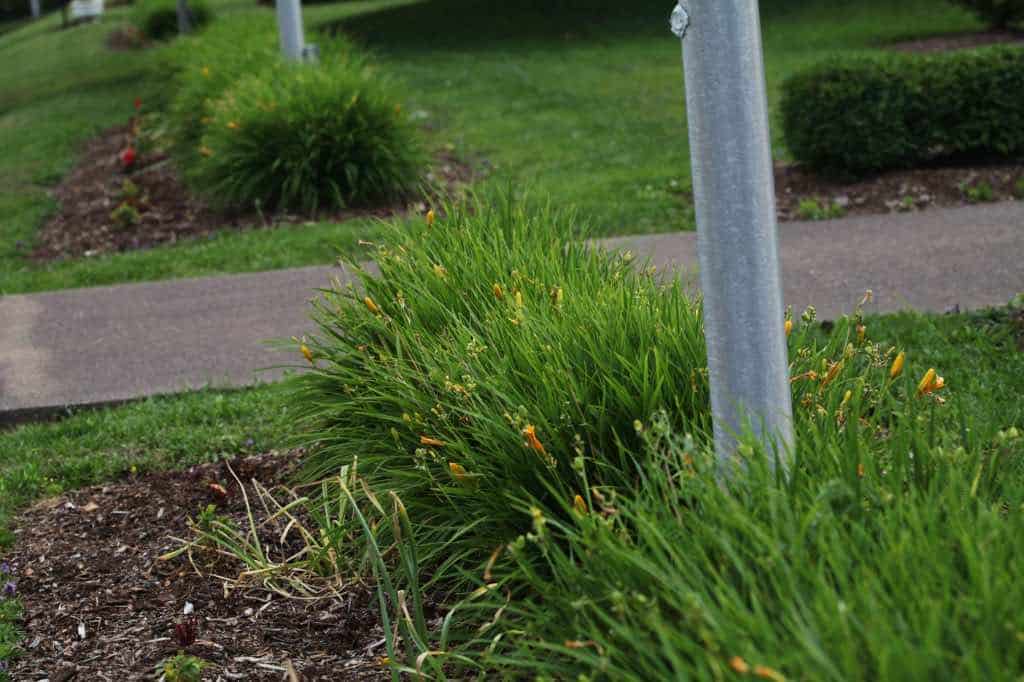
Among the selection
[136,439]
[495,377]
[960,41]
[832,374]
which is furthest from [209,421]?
[960,41]

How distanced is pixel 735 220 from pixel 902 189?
5.90 metres

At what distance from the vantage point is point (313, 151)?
928 cm

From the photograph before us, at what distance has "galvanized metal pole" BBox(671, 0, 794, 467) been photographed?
276cm

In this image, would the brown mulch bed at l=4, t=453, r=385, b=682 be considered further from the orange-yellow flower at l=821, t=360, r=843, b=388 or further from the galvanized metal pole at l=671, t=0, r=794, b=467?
the orange-yellow flower at l=821, t=360, r=843, b=388

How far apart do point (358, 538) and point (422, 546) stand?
0.35 m

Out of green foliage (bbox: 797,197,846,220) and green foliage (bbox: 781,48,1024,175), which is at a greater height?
green foliage (bbox: 781,48,1024,175)

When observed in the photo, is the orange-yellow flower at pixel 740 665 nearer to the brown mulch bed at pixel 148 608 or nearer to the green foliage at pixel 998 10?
the brown mulch bed at pixel 148 608

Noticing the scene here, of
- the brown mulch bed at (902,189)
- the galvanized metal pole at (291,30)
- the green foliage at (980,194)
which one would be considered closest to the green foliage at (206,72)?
the galvanized metal pole at (291,30)

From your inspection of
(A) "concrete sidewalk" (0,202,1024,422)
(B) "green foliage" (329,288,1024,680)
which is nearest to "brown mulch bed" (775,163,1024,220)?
(A) "concrete sidewalk" (0,202,1024,422)

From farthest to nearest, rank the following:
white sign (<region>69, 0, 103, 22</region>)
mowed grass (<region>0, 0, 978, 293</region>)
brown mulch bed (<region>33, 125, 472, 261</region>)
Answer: white sign (<region>69, 0, 103, 22</region>), brown mulch bed (<region>33, 125, 472, 261</region>), mowed grass (<region>0, 0, 978, 293</region>)

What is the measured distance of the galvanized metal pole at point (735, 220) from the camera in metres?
2.76

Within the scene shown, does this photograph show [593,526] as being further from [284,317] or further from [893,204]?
[893,204]

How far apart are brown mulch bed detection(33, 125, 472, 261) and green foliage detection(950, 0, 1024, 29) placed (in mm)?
7949

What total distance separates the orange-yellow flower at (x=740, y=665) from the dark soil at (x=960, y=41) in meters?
13.9
